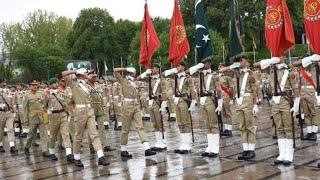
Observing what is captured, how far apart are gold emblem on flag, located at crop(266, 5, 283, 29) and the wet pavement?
284 cm

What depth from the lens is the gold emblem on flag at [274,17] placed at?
10547 mm

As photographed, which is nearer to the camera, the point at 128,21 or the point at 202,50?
the point at 202,50

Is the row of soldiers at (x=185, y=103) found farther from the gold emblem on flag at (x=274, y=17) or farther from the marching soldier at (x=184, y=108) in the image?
the gold emblem on flag at (x=274, y=17)

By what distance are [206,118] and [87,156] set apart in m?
3.44

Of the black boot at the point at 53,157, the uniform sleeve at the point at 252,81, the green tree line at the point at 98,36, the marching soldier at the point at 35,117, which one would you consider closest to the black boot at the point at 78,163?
the black boot at the point at 53,157

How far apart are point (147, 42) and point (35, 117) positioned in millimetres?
3932

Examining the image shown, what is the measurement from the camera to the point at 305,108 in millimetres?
13672

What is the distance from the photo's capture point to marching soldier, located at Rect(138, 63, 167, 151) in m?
13.2

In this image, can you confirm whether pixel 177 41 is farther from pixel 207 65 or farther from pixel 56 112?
pixel 56 112

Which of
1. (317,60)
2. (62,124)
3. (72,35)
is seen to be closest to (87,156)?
(62,124)

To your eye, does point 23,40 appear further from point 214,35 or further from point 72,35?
point 214,35

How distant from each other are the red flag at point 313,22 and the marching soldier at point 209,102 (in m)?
3.10

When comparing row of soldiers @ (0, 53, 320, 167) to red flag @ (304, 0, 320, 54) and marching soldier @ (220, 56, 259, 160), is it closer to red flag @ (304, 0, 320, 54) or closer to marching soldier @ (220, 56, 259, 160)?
marching soldier @ (220, 56, 259, 160)

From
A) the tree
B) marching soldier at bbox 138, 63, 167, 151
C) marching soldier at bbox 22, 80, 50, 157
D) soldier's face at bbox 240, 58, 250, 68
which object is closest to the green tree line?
the tree
